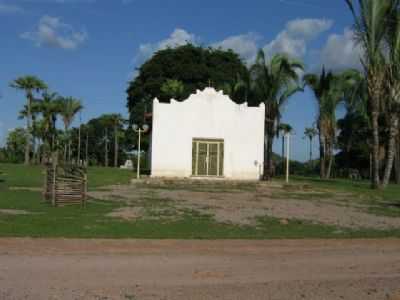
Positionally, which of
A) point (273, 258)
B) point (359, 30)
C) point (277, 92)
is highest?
point (359, 30)

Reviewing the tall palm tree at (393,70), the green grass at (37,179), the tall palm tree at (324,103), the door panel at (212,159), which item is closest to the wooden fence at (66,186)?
the green grass at (37,179)

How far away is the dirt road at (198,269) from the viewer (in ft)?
23.0

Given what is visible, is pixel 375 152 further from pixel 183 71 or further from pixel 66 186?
pixel 183 71

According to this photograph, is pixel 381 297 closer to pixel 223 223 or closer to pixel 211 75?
pixel 223 223

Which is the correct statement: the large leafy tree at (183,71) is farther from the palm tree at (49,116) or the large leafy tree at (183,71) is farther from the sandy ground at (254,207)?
the sandy ground at (254,207)

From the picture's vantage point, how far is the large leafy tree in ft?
179

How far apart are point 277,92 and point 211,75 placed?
1982 cm

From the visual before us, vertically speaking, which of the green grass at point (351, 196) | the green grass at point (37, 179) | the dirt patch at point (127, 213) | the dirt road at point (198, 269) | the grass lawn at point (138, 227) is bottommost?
the dirt road at point (198, 269)

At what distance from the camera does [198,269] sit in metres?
8.68

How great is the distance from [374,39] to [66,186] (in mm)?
18287

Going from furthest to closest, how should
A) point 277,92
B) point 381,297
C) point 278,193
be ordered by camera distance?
point 277,92 → point 278,193 → point 381,297

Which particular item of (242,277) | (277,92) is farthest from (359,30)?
(242,277)

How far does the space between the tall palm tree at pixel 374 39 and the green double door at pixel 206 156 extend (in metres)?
8.12

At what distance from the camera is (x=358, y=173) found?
55.1 metres
